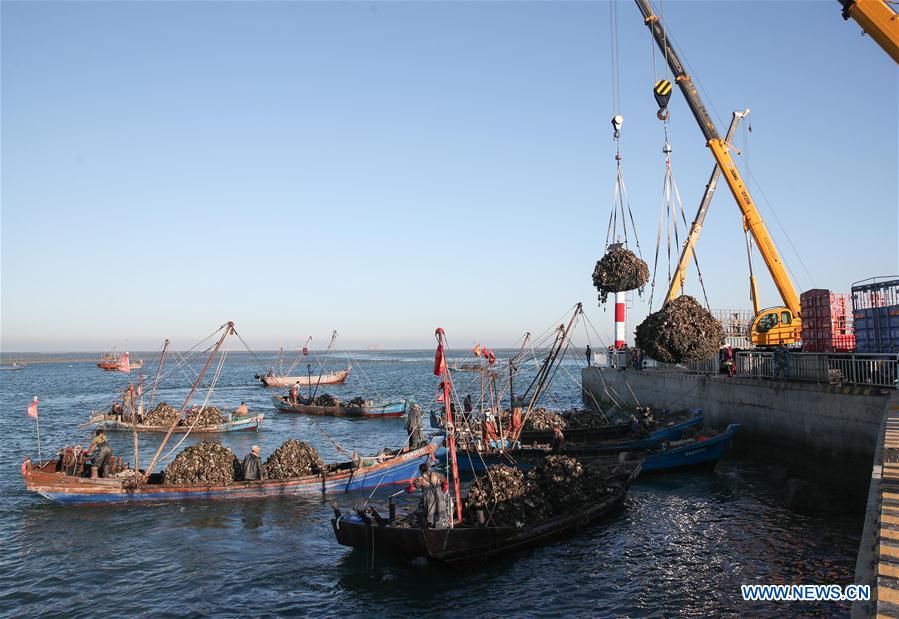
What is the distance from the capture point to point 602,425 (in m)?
30.2

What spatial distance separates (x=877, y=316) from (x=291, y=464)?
2361 centimetres

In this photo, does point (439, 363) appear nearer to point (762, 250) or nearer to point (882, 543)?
point (882, 543)

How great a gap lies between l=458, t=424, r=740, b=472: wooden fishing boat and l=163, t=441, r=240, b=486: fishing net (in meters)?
9.64

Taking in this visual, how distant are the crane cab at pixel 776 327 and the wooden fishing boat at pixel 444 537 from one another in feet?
68.2

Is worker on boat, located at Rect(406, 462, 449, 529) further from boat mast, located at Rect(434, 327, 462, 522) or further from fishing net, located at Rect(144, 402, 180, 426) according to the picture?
fishing net, located at Rect(144, 402, 180, 426)

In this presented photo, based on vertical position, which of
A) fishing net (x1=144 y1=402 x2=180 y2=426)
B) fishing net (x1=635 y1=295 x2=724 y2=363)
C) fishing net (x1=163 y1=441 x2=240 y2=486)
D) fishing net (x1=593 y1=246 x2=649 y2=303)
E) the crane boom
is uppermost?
the crane boom

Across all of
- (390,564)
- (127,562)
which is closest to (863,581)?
(390,564)

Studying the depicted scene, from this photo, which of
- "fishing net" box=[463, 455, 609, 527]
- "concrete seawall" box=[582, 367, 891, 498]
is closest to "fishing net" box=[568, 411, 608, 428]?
"concrete seawall" box=[582, 367, 891, 498]

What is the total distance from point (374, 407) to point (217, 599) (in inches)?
1318

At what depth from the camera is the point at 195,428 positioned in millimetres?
39781

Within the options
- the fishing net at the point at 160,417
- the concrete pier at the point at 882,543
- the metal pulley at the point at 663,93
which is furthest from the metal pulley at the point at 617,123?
the fishing net at the point at 160,417

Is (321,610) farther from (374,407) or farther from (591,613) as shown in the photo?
(374,407)

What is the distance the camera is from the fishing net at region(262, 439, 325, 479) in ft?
74.6

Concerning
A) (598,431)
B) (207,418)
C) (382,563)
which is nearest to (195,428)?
(207,418)
